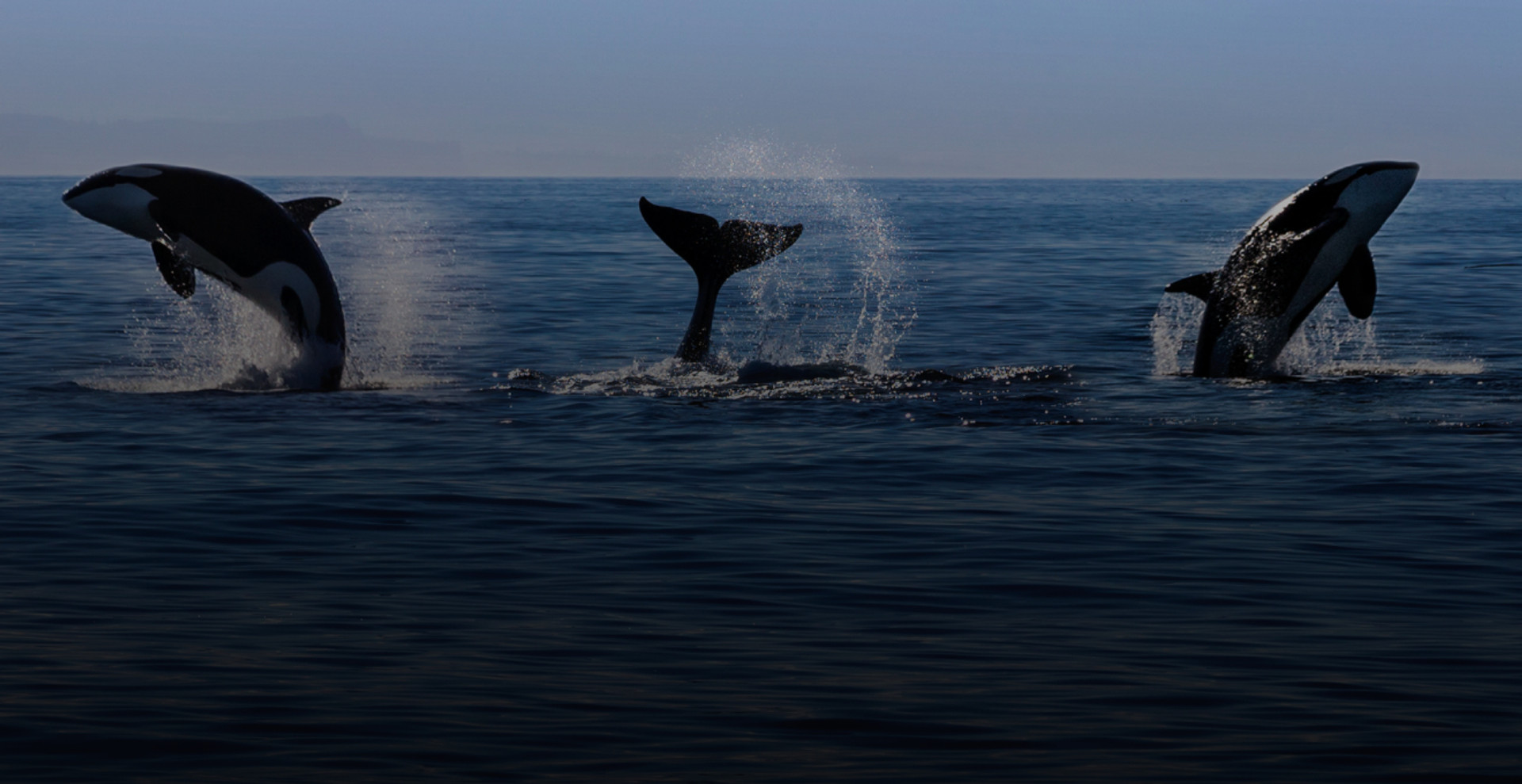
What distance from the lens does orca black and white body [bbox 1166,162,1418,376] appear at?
1719 centimetres

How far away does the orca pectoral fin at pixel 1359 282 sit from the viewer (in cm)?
1738

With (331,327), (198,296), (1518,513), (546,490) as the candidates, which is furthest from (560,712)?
(198,296)

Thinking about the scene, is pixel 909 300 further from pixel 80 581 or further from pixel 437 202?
pixel 437 202

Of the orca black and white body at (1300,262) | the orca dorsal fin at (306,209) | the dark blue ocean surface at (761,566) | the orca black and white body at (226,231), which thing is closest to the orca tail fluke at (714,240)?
the dark blue ocean surface at (761,566)

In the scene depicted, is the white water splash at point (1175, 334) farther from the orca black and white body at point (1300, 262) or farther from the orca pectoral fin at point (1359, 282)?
the orca pectoral fin at point (1359, 282)

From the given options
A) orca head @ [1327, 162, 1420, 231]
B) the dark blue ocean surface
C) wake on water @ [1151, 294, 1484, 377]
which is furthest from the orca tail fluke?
orca head @ [1327, 162, 1420, 231]

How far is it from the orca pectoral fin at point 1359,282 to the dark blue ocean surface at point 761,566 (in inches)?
35.3

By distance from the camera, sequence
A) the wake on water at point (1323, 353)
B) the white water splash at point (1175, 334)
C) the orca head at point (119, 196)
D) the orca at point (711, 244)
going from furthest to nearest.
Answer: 1. the white water splash at point (1175, 334)
2. the wake on water at point (1323, 353)
3. the orca at point (711, 244)
4. the orca head at point (119, 196)

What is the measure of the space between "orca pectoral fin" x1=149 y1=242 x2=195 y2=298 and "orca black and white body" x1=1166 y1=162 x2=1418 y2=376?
404 inches

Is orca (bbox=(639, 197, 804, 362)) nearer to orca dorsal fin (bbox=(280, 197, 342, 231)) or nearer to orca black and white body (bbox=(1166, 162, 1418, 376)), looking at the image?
orca dorsal fin (bbox=(280, 197, 342, 231))

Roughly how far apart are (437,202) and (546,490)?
124811mm

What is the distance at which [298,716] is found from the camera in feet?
22.6

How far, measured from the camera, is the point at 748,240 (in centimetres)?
1852

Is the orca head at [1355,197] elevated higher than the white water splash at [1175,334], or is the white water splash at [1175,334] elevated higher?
the orca head at [1355,197]
